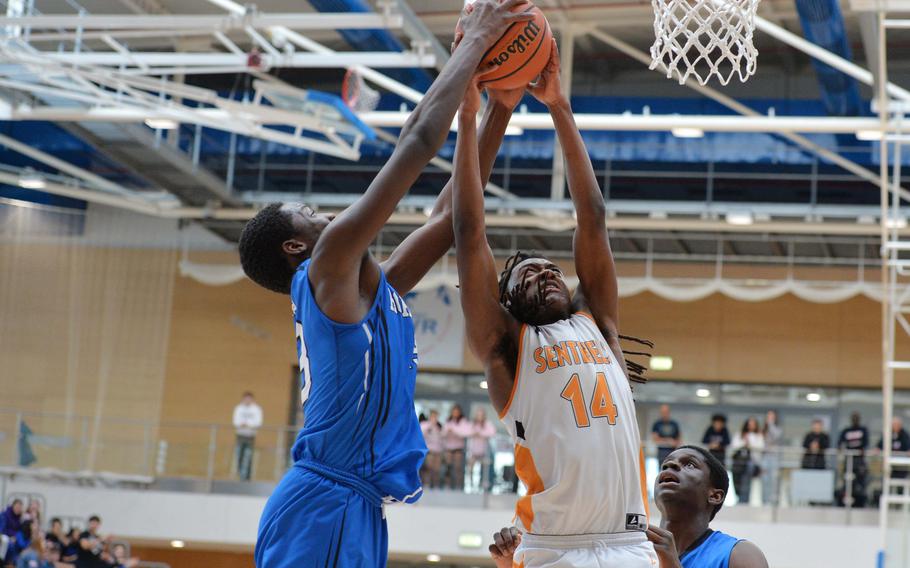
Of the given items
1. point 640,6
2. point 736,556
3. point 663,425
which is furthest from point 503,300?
A: point 663,425

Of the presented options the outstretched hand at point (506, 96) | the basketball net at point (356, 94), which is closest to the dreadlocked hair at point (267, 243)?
the outstretched hand at point (506, 96)

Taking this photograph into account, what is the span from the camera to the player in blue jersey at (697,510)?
4598 millimetres

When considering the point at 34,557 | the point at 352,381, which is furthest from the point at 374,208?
the point at 34,557

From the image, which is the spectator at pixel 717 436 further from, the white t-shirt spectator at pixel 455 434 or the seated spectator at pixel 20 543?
the seated spectator at pixel 20 543

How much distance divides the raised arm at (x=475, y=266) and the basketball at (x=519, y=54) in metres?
0.10

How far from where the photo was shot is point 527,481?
13.0 feet

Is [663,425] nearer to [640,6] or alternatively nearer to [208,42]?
[640,6]

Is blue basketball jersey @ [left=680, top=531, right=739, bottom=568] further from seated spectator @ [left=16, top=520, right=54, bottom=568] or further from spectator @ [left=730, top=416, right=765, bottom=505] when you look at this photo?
spectator @ [left=730, top=416, right=765, bottom=505]

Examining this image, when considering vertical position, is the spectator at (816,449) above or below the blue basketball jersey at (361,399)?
above

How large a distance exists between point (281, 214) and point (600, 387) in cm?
109

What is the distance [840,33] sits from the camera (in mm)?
15086

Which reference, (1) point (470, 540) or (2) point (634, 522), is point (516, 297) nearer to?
(2) point (634, 522)

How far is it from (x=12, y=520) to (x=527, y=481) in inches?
540

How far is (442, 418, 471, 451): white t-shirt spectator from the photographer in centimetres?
1953
